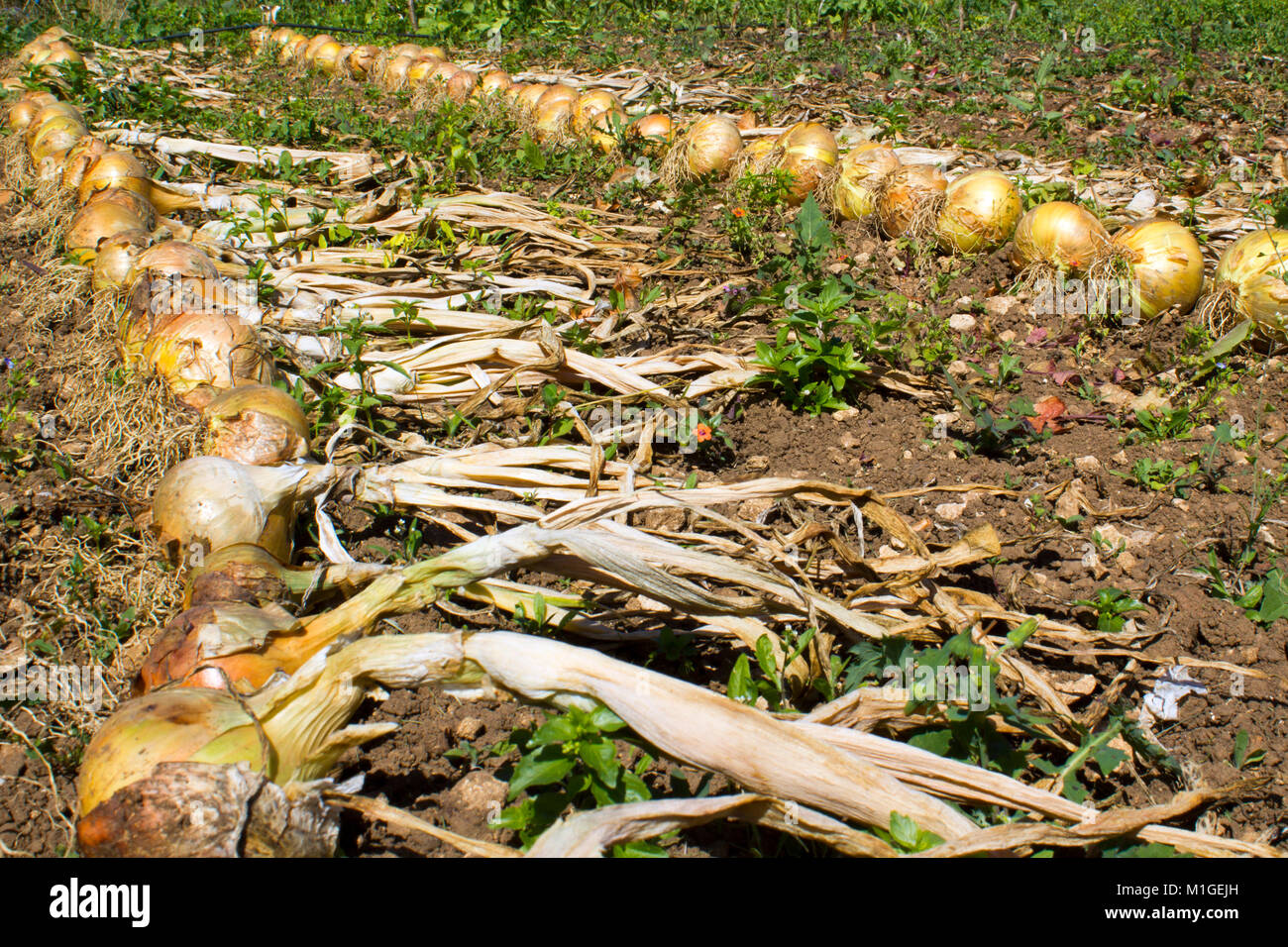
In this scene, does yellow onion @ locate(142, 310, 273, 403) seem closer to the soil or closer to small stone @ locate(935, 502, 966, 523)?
the soil

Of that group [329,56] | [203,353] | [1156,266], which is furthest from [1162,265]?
[329,56]

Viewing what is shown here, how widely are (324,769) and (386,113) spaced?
20.4ft

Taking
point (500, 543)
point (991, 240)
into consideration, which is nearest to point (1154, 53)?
point (991, 240)

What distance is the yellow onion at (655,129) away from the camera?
4.98 meters

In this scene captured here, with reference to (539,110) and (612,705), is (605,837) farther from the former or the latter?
(539,110)

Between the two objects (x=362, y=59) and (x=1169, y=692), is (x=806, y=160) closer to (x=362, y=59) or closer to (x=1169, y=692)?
(x=1169, y=692)

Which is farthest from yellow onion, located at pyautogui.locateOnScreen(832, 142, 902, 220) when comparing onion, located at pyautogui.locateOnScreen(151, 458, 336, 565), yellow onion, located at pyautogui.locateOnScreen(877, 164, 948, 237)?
onion, located at pyautogui.locateOnScreen(151, 458, 336, 565)

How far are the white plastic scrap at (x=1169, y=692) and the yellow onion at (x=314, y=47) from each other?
28.5 ft

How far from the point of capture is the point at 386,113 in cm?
648

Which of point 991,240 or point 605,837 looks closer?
point 605,837

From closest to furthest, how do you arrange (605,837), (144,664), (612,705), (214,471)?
(605,837) < (612,705) < (144,664) < (214,471)

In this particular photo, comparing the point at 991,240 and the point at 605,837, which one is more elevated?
the point at 991,240

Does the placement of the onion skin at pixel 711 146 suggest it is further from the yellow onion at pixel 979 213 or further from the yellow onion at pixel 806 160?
the yellow onion at pixel 979 213

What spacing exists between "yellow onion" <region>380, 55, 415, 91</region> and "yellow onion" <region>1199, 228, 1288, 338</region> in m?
6.19
